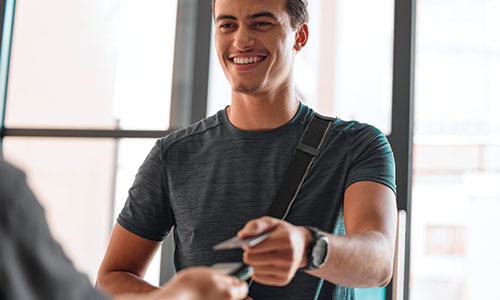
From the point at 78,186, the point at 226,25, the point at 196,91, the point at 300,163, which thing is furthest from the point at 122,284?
the point at 78,186

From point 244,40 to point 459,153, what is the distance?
755 cm

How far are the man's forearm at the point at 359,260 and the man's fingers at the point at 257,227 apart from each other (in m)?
0.22

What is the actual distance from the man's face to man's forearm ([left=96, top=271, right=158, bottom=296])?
62cm

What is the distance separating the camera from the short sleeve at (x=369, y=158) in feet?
5.18

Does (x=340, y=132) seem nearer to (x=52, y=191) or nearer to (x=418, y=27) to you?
(x=418, y=27)

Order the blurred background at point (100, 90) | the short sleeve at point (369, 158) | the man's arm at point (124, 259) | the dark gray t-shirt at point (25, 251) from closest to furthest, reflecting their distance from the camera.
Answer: the dark gray t-shirt at point (25, 251) → the short sleeve at point (369, 158) → the man's arm at point (124, 259) → the blurred background at point (100, 90)

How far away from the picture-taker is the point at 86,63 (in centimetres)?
377

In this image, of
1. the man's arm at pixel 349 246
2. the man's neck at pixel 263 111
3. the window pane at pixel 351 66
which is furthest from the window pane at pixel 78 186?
the man's arm at pixel 349 246

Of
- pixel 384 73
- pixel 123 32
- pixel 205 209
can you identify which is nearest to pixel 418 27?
pixel 384 73

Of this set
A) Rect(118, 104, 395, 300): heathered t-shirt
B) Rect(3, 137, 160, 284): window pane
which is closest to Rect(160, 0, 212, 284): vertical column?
Rect(3, 137, 160, 284): window pane

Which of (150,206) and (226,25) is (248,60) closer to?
(226,25)

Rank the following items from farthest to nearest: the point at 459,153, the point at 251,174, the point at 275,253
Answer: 1. the point at 459,153
2. the point at 251,174
3. the point at 275,253

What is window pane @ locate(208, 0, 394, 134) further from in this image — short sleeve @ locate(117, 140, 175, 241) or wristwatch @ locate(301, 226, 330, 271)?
wristwatch @ locate(301, 226, 330, 271)

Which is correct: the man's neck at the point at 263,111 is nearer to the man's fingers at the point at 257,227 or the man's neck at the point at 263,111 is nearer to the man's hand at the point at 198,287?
the man's fingers at the point at 257,227
